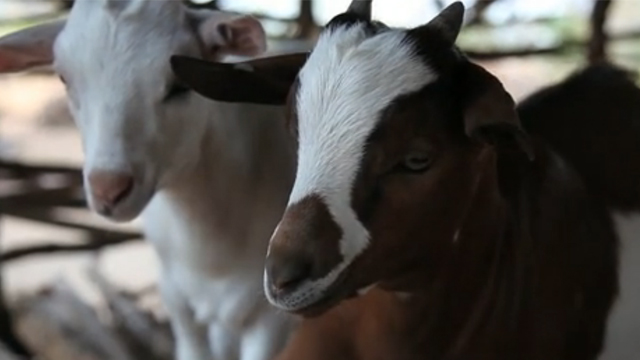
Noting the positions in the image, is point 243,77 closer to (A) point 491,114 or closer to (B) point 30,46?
(A) point 491,114

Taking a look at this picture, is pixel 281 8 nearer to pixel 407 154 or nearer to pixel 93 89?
pixel 93 89

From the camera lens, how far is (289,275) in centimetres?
85

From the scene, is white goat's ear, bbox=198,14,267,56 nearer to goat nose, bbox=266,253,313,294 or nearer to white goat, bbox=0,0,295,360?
white goat, bbox=0,0,295,360

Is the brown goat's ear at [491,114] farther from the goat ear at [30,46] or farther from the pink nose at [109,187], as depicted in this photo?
the goat ear at [30,46]

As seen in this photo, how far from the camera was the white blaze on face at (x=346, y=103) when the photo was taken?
2.88 feet

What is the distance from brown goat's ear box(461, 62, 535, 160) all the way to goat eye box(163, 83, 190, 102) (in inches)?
12.9

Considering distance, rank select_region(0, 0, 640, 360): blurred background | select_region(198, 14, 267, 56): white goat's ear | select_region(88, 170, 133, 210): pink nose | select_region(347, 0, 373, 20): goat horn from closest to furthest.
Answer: select_region(347, 0, 373, 20): goat horn
select_region(88, 170, 133, 210): pink nose
select_region(198, 14, 267, 56): white goat's ear
select_region(0, 0, 640, 360): blurred background

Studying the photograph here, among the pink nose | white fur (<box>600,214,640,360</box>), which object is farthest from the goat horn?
white fur (<box>600,214,640,360</box>)

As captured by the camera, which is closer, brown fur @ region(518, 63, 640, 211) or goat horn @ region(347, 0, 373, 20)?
goat horn @ region(347, 0, 373, 20)

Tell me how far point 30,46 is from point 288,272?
49 centimetres

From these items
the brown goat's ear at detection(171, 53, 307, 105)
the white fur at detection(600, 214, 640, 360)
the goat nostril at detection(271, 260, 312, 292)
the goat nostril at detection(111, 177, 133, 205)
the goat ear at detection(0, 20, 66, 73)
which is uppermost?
the brown goat's ear at detection(171, 53, 307, 105)

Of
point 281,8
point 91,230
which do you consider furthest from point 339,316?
point 281,8

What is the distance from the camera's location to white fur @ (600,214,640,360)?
1.18 metres

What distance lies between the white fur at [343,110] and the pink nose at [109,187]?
0.77 ft
